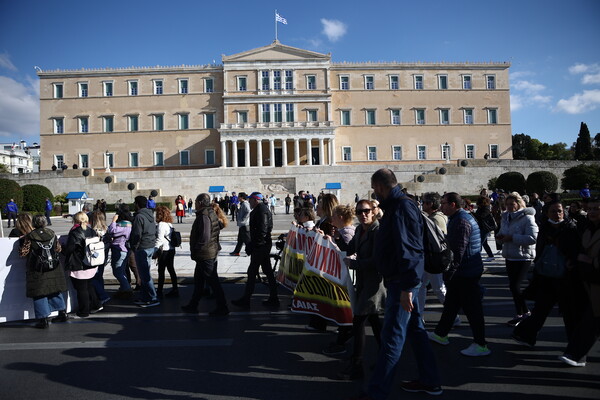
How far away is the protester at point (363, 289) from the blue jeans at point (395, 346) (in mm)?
453

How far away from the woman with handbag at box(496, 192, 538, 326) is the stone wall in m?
32.4

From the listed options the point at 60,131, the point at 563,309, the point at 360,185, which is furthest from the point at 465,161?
the point at 60,131

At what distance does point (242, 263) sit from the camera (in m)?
10.5

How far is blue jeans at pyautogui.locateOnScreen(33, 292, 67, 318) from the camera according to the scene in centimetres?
575

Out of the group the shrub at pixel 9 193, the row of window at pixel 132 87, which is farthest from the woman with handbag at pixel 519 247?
the row of window at pixel 132 87

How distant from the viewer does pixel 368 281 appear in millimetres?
3971

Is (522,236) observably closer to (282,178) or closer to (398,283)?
(398,283)

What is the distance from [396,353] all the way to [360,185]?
36.4 meters

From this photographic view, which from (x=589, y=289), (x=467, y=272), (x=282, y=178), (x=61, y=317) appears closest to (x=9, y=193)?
(x=282, y=178)

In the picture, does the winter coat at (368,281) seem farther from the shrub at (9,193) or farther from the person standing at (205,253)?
the shrub at (9,193)

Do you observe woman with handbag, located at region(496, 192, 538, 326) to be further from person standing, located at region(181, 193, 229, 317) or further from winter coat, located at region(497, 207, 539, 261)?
person standing, located at region(181, 193, 229, 317)

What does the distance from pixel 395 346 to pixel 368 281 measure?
793mm

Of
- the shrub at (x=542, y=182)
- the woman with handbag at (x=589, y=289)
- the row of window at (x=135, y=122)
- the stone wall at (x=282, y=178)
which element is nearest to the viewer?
the woman with handbag at (x=589, y=289)

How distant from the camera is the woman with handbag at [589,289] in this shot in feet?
12.6
